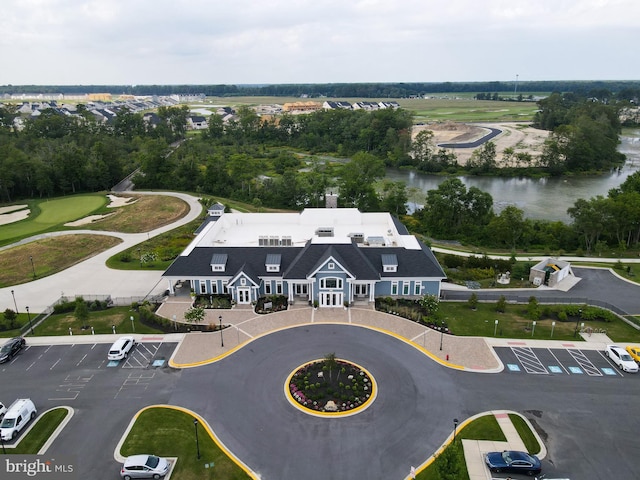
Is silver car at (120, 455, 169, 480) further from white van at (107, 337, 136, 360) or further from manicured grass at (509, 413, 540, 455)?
manicured grass at (509, 413, 540, 455)

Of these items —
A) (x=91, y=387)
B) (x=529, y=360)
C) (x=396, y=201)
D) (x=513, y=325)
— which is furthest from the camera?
(x=396, y=201)

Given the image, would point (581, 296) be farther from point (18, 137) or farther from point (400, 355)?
point (18, 137)

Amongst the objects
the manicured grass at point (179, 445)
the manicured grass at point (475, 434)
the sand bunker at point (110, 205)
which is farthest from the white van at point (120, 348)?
the sand bunker at point (110, 205)

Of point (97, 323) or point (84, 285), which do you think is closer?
point (97, 323)

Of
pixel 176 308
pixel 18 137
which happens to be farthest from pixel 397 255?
pixel 18 137

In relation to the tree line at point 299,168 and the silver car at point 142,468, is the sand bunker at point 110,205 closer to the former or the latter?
the tree line at point 299,168

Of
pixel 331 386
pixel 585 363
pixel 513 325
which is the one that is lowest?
pixel 585 363

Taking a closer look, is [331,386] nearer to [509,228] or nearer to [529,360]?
[529,360]

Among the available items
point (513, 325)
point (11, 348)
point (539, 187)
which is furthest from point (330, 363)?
point (539, 187)
